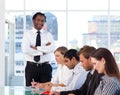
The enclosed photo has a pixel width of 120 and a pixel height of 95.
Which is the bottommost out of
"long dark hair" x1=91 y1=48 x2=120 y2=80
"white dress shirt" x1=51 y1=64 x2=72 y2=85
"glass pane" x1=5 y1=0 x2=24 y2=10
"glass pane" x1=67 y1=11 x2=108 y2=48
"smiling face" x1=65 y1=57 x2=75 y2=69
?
"white dress shirt" x1=51 y1=64 x2=72 y2=85

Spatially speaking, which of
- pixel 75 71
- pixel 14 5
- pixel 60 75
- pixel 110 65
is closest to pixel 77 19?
pixel 14 5

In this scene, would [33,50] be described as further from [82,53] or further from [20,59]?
[20,59]

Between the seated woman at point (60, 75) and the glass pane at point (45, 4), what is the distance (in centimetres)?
396

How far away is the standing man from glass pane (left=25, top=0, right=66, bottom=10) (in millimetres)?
3139

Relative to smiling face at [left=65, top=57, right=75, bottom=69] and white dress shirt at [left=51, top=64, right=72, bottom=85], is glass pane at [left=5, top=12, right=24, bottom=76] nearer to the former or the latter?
white dress shirt at [left=51, top=64, right=72, bottom=85]

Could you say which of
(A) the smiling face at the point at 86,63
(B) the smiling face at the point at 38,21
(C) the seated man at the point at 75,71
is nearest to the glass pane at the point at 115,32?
(B) the smiling face at the point at 38,21

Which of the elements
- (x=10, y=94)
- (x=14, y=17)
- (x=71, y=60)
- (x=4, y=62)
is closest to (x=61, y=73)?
(x=71, y=60)

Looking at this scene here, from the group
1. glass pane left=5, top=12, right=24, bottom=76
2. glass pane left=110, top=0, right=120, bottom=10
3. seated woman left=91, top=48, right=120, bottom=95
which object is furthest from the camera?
glass pane left=5, top=12, right=24, bottom=76

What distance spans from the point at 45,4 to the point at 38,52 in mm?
3508

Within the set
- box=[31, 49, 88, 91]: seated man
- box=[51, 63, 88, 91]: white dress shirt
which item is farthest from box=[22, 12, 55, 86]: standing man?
box=[51, 63, 88, 91]: white dress shirt

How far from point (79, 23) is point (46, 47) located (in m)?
3.34

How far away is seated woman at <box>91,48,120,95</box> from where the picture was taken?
2.24 meters

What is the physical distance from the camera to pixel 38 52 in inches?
195

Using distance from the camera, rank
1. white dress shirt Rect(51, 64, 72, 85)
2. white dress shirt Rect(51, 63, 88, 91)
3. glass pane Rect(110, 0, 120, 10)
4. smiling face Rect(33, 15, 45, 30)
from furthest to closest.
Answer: glass pane Rect(110, 0, 120, 10) < smiling face Rect(33, 15, 45, 30) < white dress shirt Rect(51, 64, 72, 85) < white dress shirt Rect(51, 63, 88, 91)
